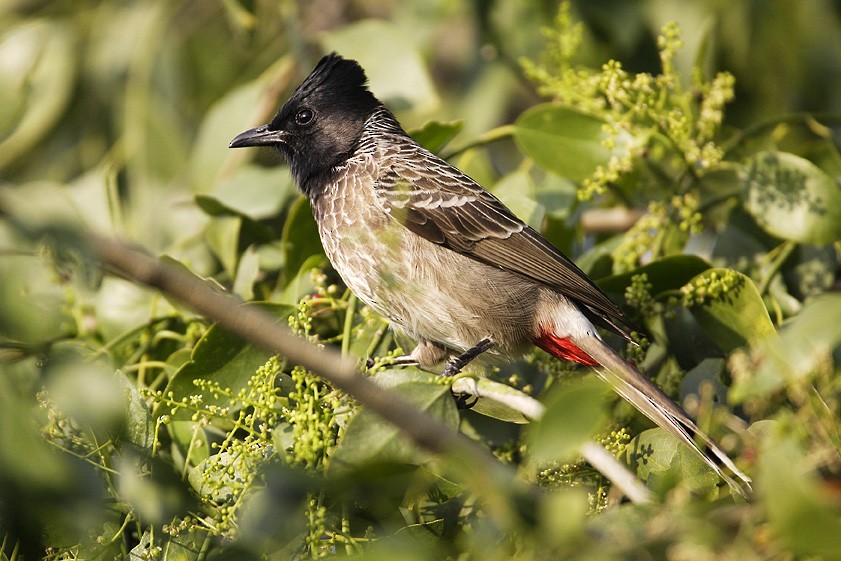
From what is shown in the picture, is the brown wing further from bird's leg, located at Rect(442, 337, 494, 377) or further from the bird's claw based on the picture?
the bird's claw

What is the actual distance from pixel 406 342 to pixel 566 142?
2.74ft

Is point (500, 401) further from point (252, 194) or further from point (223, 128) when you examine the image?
point (223, 128)

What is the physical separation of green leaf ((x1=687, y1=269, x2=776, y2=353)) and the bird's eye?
4.96 ft

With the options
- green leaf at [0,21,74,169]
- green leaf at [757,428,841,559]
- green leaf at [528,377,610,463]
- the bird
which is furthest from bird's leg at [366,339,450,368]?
green leaf at [0,21,74,169]

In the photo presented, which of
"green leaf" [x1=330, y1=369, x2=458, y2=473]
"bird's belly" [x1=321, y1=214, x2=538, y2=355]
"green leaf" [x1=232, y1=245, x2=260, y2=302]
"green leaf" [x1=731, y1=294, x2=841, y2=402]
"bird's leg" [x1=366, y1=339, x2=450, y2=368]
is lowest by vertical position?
"bird's leg" [x1=366, y1=339, x2=450, y2=368]

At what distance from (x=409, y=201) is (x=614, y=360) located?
88cm

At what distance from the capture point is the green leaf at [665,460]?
193 cm

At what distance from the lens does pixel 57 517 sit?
1.53 m

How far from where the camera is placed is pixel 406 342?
2975 mm

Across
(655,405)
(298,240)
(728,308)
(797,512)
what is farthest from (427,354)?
(797,512)

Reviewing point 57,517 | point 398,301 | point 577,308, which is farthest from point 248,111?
point 57,517

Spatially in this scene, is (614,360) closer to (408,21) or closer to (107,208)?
(107,208)

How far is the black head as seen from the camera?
10.4ft

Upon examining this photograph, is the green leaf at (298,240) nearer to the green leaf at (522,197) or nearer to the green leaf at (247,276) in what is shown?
the green leaf at (247,276)
